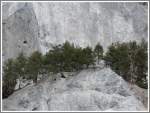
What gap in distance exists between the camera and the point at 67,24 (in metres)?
26.5

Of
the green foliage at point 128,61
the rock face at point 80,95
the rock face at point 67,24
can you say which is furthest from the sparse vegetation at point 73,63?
the rock face at point 67,24

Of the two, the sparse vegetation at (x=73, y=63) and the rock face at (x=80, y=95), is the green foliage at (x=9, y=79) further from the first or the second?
the rock face at (x=80, y=95)

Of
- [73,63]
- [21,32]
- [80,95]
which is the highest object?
[21,32]

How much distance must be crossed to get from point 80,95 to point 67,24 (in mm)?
11538

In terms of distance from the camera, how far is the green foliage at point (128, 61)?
17.8 m

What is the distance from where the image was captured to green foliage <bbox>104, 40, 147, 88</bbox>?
58.3 feet

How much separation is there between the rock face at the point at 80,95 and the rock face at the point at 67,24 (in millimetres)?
8544

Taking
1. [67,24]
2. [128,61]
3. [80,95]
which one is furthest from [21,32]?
[80,95]

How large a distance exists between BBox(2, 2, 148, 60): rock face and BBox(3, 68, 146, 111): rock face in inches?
336

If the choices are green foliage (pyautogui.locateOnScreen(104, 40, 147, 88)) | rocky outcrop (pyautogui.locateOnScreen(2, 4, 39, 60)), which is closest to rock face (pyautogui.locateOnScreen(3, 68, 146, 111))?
green foliage (pyautogui.locateOnScreen(104, 40, 147, 88))

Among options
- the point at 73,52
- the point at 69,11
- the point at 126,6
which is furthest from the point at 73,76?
the point at 126,6

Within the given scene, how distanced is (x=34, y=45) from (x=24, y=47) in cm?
72

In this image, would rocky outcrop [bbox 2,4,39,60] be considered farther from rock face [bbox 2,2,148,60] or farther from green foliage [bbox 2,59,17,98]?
green foliage [bbox 2,59,17,98]

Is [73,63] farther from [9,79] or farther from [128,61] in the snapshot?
[9,79]
